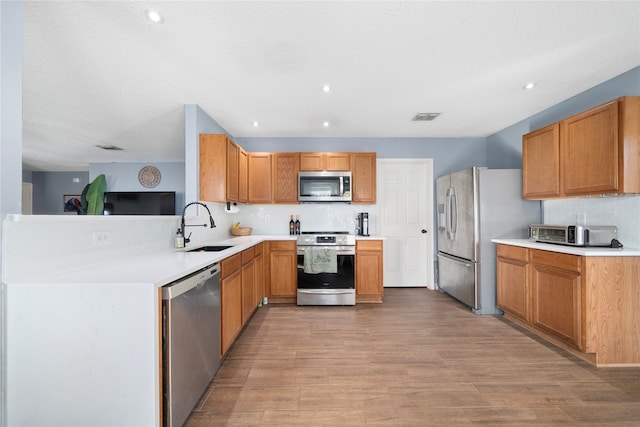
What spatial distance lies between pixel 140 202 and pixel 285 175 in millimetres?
4170

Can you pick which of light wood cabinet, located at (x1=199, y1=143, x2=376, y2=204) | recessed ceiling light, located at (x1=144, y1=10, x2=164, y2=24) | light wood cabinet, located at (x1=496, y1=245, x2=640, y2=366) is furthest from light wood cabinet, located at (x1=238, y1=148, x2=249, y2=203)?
light wood cabinet, located at (x1=496, y1=245, x2=640, y2=366)

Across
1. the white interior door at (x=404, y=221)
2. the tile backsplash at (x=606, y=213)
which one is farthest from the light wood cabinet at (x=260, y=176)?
the tile backsplash at (x=606, y=213)

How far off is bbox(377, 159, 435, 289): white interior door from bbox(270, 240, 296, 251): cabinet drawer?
63.0 inches

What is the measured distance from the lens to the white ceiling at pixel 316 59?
5.66 ft

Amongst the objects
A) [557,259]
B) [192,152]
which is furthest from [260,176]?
[557,259]

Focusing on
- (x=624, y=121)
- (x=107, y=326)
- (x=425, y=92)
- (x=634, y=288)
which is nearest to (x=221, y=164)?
(x=107, y=326)

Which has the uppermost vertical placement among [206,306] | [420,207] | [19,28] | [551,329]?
[19,28]

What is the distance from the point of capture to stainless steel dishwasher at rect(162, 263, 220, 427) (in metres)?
1.39

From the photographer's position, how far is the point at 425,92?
2.86m

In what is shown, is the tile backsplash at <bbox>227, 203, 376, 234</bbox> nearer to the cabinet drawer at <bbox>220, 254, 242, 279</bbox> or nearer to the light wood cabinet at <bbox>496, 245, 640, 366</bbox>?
the cabinet drawer at <bbox>220, 254, 242, 279</bbox>

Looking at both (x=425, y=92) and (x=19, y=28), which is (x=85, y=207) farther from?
(x=425, y=92)

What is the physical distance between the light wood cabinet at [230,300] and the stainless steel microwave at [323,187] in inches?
66.3

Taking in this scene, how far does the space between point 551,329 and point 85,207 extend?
8.14 meters

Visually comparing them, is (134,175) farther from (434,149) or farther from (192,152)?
(434,149)
